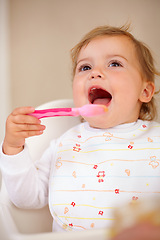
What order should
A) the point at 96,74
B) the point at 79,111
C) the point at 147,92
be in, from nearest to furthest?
the point at 79,111 → the point at 96,74 → the point at 147,92

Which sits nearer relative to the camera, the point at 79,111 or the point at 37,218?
the point at 79,111

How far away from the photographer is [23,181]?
2.34 ft

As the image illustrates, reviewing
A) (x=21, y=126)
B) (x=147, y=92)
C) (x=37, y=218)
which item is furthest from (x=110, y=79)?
(x=37, y=218)

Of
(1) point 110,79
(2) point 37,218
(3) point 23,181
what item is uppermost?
(1) point 110,79

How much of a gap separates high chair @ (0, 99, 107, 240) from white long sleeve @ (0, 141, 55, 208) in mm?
29

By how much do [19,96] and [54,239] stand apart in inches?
41.7

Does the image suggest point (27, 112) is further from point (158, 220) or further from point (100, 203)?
point (158, 220)

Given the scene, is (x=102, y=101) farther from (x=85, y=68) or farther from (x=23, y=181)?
(x=23, y=181)

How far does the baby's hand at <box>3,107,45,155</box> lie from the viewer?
2.07 feet

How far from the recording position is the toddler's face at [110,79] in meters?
0.74

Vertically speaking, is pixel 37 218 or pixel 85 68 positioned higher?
pixel 85 68

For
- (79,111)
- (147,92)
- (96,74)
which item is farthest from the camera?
Result: (147,92)

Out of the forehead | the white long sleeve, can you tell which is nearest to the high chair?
the white long sleeve

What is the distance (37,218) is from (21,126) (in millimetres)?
292
